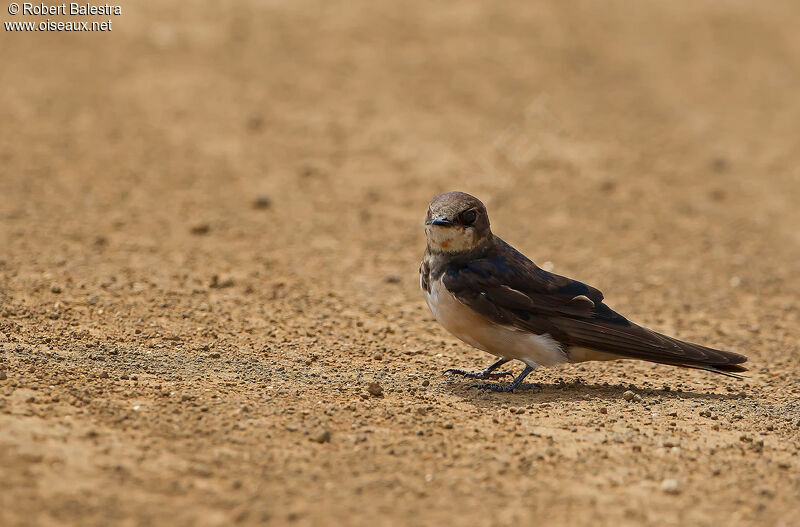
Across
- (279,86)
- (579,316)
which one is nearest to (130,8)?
(279,86)

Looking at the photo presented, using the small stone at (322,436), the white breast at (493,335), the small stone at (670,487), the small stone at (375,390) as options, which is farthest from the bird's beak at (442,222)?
the small stone at (670,487)

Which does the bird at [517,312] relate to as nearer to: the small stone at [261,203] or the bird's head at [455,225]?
the bird's head at [455,225]

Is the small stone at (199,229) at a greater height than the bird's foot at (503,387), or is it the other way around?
the small stone at (199,229)

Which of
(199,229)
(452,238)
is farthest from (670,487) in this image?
(199,229)

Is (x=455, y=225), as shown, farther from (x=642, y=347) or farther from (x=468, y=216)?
(x=642, y=347)

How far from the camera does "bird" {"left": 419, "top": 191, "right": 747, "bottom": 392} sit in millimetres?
6352

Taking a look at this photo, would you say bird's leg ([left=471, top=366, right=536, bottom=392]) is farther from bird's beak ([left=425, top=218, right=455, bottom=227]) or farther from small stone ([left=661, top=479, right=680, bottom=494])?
small stone ([left=661, top=479, right=680, bottom=494])

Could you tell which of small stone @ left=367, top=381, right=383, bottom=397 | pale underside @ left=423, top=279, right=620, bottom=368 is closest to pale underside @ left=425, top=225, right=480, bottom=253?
pale underside @ left=423, top=279, right=620, bottom=368

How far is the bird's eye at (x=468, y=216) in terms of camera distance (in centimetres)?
655

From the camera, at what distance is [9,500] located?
4.29 metres

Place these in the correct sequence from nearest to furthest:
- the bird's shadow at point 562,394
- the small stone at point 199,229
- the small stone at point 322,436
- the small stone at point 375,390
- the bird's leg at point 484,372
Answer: the small stone at point 322,436
the small stone at point 375,390
the bird's shadow at point 562,394
the bird's leg at point 484,372
the small stone at point 199,229

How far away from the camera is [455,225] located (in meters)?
6.54

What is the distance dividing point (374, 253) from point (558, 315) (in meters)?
4.34

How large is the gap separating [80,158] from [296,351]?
6.79 meters
